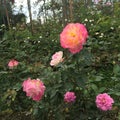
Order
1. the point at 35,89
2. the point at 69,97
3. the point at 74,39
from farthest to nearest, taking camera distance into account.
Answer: the point at 69,97 < the point at 35,89 < the point at 74,39

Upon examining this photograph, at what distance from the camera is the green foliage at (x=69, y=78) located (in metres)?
2.21

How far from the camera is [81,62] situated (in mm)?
2209

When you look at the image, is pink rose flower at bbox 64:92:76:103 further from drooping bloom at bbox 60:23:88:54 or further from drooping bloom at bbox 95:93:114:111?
drooping bloom at bbox 60:23:88:54

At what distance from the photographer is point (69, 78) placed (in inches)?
87.4

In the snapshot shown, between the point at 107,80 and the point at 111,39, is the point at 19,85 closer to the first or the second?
the point at 107,80

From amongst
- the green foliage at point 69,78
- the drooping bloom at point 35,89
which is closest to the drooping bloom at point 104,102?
the green foliage at point 69,78

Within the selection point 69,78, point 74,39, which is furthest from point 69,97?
point 74,39

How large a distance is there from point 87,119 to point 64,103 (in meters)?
0.17

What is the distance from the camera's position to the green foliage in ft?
7.27

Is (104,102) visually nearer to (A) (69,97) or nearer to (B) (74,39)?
(A) (69,97)

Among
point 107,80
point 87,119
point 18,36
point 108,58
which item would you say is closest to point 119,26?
point 108,58

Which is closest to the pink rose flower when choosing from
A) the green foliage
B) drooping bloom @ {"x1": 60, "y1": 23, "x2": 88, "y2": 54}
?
the green foliage

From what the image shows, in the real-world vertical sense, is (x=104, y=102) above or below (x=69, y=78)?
below

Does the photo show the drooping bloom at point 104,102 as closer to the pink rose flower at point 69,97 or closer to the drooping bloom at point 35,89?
the pink rose flower at point 69,97
